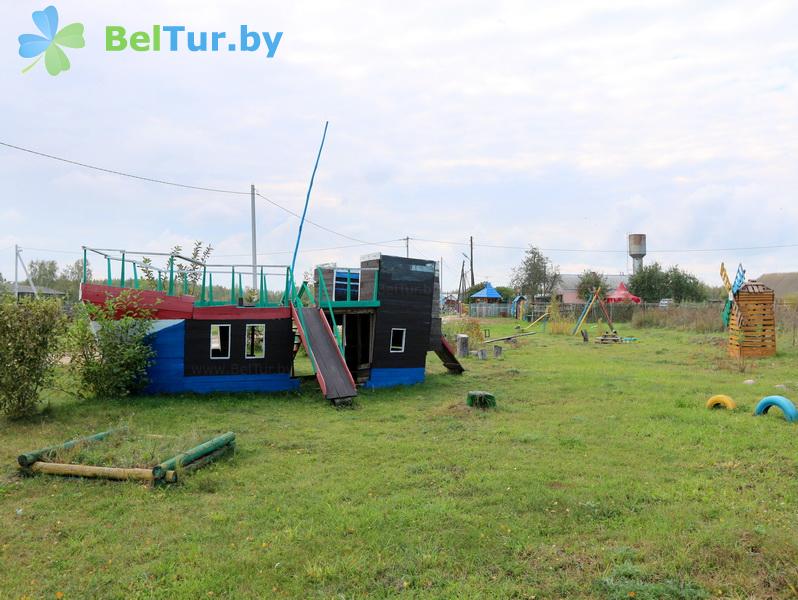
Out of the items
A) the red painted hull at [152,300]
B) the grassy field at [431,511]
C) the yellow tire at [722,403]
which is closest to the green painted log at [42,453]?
the grassy field at [431,511]

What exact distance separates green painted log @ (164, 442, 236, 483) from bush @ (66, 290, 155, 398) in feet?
19.3

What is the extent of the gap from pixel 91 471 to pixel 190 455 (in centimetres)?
125

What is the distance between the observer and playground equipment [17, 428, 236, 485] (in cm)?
776

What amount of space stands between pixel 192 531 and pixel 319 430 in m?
5.01

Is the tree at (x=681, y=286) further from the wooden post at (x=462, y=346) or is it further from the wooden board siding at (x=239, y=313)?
the wooden board siding at (x=239, y=313)

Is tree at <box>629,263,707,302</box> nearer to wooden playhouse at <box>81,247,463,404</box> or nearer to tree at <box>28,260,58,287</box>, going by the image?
wooden playhouse at <box>81,247,463,404</box>

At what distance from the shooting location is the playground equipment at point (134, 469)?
7.76 meters

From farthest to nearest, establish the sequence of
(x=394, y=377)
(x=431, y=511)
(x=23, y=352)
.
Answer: (x=394, y=377) → (x=23, y=352) → (x=431, y=511)

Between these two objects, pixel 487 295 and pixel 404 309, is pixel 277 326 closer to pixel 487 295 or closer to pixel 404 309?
pixel 404 309

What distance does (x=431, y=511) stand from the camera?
665 cm

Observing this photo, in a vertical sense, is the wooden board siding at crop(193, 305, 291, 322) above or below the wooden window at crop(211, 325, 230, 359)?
above

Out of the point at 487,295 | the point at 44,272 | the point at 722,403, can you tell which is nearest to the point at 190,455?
the point at 722,403

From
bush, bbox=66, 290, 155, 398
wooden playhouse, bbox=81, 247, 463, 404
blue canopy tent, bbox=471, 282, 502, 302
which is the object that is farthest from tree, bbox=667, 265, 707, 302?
bush, bbox=66, 290, 155, 398

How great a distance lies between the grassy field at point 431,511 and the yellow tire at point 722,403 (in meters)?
0.32
